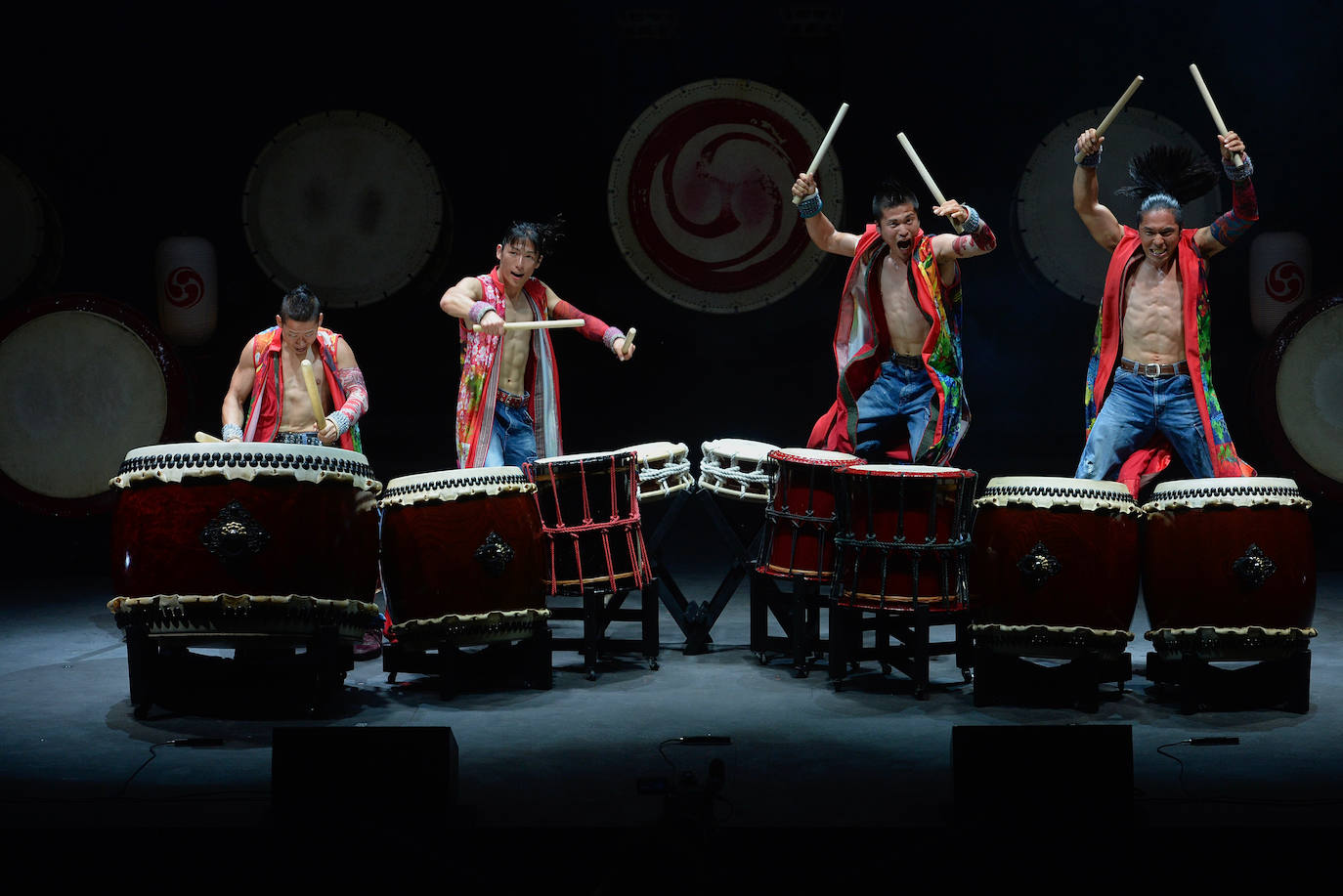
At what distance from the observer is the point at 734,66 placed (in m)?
6.07

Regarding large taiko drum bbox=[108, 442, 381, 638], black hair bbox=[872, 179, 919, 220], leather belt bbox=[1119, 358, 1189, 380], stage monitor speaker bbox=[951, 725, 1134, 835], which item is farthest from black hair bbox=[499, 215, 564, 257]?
stage monitor speaker bbox=[951, 725, 1134, 835]

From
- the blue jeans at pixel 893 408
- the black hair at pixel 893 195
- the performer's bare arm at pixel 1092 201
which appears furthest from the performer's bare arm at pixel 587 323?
the performer's bare arm at pixel 1092 201

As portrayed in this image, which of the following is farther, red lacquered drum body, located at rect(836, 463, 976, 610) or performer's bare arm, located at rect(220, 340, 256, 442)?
performer's bare arm, located at rect(220, 340, 256, 442)

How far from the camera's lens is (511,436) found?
15.9 feet

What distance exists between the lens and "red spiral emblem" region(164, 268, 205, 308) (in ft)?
19.5

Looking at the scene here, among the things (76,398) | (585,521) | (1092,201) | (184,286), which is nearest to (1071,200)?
(1092,201)

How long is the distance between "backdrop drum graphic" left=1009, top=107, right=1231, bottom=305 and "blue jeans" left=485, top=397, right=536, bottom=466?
2.45 meters

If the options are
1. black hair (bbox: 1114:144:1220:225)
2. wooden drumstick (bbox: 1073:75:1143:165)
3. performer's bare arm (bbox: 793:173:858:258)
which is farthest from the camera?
performer's bare arm (bbox: 793:173:858:258)

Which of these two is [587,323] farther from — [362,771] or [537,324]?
[362,771]

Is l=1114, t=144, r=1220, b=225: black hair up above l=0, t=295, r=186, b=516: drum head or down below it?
above

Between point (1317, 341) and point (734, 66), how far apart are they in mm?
2655

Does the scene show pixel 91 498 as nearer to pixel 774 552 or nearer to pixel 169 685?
pixel 169 685

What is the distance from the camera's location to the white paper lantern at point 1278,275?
19.4ft

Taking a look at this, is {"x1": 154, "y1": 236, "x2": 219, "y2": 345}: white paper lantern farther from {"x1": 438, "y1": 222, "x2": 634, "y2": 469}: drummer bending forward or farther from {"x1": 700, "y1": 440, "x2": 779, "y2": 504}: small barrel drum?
{"x1": 700, "y1": 440, "x2": 779, "y2": 504}: small barrel drum
